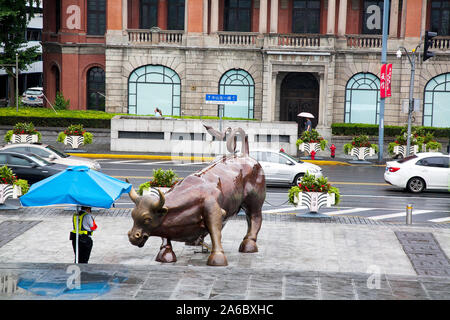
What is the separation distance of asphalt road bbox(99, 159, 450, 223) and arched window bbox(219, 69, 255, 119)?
1282cm

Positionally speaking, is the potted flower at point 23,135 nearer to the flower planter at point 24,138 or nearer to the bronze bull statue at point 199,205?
the flower planter at point 24,138

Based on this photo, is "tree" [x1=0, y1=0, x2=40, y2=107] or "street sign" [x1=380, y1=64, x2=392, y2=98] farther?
"tree" [x1=0, y1=0, x2=40, y2=107]

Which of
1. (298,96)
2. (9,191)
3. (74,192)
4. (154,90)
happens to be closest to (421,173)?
(9,191)

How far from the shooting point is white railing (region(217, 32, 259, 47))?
4822cm

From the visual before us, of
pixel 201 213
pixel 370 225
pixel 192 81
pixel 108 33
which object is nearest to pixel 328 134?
pixel 192 81

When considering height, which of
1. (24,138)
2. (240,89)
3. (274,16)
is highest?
(274,16)

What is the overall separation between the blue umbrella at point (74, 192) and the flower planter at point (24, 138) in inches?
968

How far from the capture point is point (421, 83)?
47.6 m

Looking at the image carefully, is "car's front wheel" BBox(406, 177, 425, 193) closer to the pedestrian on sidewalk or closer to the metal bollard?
the metal bollard

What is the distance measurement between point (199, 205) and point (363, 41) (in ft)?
117

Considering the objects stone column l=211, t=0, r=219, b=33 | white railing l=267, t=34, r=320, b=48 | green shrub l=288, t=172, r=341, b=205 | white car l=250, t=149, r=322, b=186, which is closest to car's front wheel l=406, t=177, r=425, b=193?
white car l=250, t=149, r=322, b=186

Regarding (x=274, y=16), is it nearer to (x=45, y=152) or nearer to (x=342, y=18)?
(x=342, y=18)

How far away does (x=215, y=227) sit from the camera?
14.9m

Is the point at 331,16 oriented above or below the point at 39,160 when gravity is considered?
above
